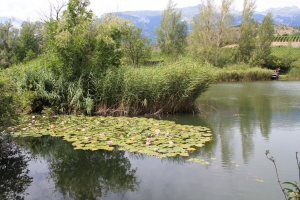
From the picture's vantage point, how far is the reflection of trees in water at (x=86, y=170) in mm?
4562

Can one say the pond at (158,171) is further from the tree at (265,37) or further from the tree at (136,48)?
the tree at (265,37)

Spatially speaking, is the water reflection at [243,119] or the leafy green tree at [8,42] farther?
the leafy green tree at [8,42]

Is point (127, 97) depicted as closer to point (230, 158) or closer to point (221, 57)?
point (230, 158)

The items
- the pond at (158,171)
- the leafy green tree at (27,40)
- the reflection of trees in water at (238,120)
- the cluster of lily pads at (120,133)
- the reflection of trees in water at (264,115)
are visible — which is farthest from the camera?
the leafy green tree at (27,40)

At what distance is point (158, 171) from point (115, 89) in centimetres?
502

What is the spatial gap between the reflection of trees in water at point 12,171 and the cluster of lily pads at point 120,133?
41 cm

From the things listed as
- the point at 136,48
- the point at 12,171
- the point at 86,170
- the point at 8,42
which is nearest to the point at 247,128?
the point at 86,170

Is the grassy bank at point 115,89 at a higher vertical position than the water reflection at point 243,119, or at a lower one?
higher

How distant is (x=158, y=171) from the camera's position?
17.1ft

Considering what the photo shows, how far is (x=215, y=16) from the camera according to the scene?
36.3 metres

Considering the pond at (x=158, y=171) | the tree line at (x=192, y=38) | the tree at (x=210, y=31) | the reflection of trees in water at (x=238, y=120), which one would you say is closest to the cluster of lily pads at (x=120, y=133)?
the pond at (x=158, y=171)

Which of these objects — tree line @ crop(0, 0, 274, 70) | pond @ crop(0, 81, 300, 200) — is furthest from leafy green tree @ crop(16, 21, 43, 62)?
pond @ crop(0, 81, 300, 200)

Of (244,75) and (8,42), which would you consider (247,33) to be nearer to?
(244,75)

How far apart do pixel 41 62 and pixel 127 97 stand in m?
3.64
